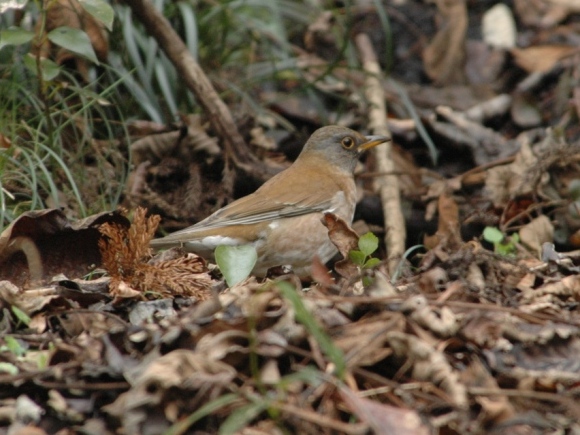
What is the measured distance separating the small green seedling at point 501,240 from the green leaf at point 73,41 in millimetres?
2844

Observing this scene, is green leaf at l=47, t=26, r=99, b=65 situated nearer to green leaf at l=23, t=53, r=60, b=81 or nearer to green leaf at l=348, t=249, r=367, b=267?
green leaf at l=23, t=53, r=60, b=81

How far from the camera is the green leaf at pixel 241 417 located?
297 centimetres

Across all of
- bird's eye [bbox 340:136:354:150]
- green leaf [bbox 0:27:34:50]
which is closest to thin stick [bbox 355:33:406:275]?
bird's eye [bbox 340:136:354:150]

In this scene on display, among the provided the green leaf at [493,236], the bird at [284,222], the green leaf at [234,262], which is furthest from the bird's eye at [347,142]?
the green leaf at [234,262]

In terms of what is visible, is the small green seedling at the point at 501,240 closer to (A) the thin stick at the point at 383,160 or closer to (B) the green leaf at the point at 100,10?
(A) the thin stick at the point at 383,160

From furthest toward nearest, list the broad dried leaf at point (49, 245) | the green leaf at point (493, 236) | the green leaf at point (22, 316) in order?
the green leaf at point (493, 236), the broad dried leaf at point (49, 245), the green leaf at point (22, 316)

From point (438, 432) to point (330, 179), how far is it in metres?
3.99

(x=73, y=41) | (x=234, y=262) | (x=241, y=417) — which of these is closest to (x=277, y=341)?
(x=241, y=417)

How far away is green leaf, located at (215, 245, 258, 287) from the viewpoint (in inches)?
186

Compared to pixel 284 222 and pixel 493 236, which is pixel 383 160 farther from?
pixel 493 236

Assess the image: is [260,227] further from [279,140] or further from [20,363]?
[20,363]

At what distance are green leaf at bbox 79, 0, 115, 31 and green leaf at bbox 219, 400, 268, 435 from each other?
3265mm

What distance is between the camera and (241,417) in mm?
3008

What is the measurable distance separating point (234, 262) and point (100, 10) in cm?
199
